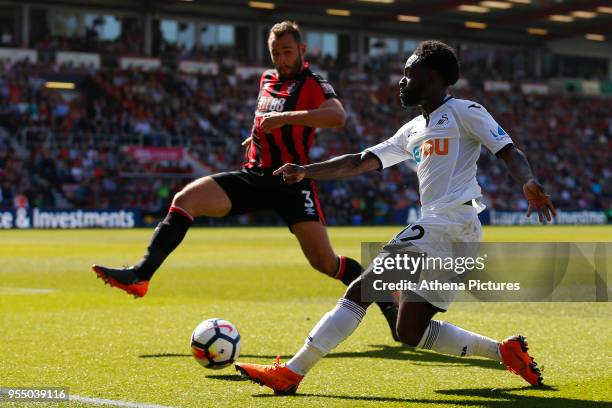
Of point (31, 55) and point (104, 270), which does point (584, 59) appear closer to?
point (31, 55)

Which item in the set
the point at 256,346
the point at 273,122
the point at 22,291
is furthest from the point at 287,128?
the point at 22,291

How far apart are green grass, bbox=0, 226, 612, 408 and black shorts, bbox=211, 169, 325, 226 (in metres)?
1.05

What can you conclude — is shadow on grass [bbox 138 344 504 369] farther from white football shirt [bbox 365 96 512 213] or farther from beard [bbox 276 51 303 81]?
beard [bbox 276 51 303 81]

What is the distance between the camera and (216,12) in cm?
A: 4916

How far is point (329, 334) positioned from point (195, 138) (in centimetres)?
3585

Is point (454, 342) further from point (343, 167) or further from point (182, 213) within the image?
point (182, 213)

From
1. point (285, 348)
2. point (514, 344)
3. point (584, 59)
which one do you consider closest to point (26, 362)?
point (285, 348)

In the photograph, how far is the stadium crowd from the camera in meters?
36.8

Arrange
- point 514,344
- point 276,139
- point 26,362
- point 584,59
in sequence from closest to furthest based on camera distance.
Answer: point 514,344
point 26,362
point 276,139
point 584,59

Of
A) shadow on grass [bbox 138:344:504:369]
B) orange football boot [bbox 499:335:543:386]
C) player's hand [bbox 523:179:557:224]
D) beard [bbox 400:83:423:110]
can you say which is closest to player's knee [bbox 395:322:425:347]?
orange football boot [bbox 499:335:543:386]

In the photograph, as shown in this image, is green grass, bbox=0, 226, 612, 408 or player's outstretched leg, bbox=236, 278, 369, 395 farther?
green grass, bbox=0, 226, 612, 408

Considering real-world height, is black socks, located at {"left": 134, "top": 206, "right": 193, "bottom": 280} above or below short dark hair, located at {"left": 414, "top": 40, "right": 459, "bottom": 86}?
below

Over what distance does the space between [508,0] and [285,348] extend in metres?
43.9

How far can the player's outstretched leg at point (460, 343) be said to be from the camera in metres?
5.54
